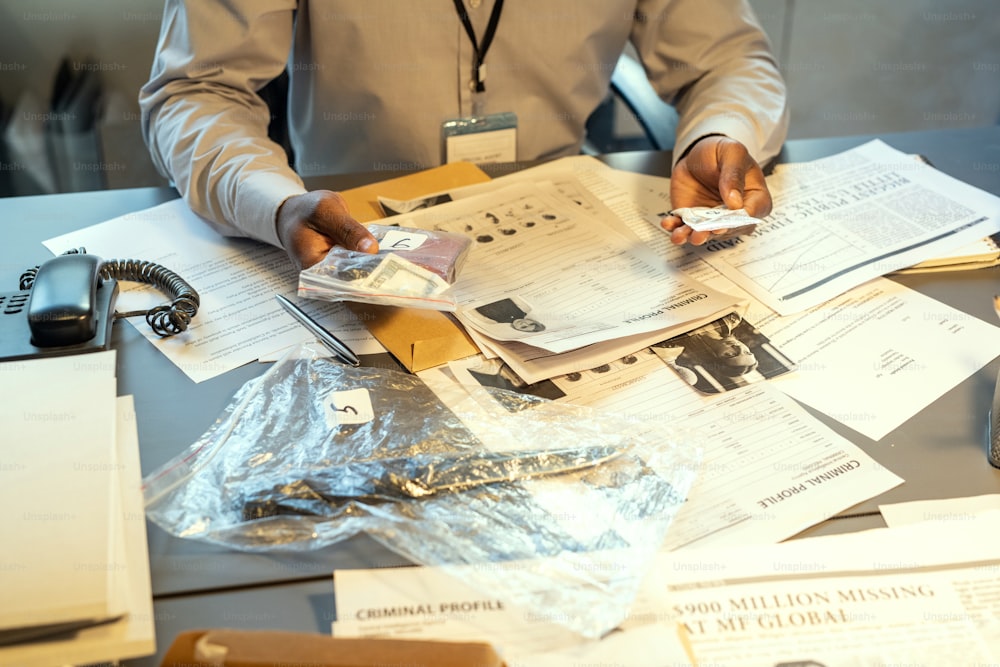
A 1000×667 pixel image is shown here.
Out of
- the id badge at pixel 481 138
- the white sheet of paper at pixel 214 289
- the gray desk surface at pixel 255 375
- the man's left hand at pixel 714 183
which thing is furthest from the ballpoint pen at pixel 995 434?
the id badge at pixel 481 138

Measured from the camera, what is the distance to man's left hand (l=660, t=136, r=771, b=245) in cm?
109

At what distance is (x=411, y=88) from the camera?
1.38m

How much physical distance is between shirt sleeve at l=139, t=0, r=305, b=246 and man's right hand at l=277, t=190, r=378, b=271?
0.08 meters

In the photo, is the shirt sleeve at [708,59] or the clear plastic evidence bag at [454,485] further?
the shirt sleeve at [708,59]

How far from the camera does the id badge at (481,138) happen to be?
1.38m

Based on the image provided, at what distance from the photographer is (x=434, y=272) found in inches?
36.6

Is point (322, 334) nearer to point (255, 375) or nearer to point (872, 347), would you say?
point (255, 375)

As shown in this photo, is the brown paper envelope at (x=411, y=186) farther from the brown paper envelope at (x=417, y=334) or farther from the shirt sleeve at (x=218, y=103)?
the brown paper envelope at (x=417, y=334)

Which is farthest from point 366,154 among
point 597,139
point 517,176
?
point 597,139

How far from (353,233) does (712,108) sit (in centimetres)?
64

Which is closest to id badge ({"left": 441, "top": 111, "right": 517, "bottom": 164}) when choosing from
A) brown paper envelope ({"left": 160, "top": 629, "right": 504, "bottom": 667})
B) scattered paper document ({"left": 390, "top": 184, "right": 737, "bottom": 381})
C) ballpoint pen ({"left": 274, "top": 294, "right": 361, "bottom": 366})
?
scattered paper document ({"left": 390, "top": 184, "right": 737, "bottom": 381})

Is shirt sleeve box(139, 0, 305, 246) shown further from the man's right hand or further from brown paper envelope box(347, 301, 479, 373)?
brown paper envelope box(347, 301, 479, 373)

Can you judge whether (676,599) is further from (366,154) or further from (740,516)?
(366,154)

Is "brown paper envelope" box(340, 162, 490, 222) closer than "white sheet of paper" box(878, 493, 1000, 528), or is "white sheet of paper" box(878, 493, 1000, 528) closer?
"white sheet of paper" box(878, 493, 1000, 528)
